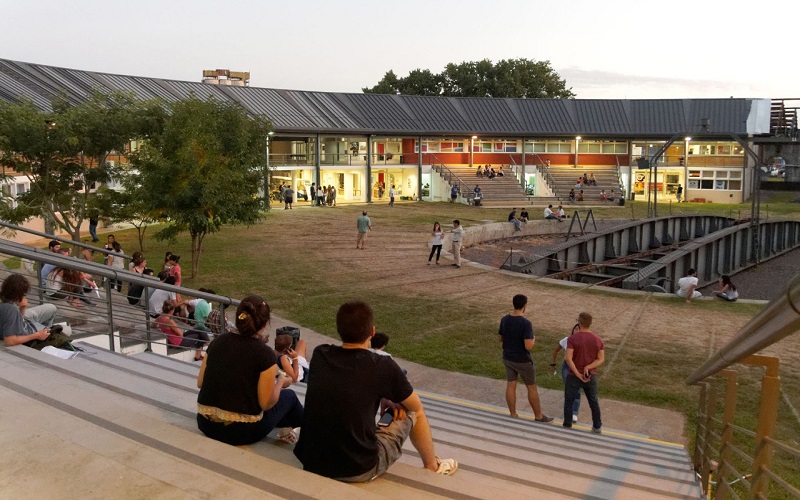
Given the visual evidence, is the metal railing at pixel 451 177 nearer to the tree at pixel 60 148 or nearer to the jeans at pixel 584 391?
the tree at pixel 60 148

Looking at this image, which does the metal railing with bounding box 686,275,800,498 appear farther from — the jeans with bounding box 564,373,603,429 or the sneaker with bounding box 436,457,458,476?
the jeans with bounding box 564,373,603,429

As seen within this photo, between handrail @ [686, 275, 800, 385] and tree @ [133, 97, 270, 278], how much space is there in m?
17.6

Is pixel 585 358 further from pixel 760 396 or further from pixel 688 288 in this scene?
pixel 688 288

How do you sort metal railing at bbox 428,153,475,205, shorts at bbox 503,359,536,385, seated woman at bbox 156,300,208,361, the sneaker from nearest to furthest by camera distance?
the sneaker < shorts at bbox 503,359,536,385 < seated woman at bbox 156,300,208,361 < metal railing at bbox 428,153,475,205

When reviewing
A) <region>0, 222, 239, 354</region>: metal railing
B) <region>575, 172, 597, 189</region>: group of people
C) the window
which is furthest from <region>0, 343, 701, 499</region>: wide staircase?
the window

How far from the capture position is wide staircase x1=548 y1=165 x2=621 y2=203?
51562 millimetres

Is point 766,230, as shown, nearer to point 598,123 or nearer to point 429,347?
point 598,123

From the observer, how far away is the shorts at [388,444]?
4.08 metres

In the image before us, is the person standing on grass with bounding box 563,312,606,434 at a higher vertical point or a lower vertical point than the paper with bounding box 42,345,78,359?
lower

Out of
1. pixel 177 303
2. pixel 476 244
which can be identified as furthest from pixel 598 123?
pixel 177 303

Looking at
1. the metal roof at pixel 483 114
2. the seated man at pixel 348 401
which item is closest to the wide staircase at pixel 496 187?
the metal roof at pixel 483 114

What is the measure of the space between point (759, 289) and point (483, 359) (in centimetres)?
1937

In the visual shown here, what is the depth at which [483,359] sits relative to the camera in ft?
41.2

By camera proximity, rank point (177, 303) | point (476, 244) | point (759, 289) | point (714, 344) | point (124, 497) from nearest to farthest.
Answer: point (124, 497)
point (177, 303)
point (714, 344)
point (759, 289)
point (476, 244)
